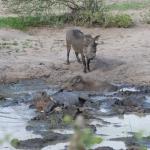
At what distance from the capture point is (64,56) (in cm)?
1338

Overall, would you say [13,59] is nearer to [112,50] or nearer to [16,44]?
[16,44]

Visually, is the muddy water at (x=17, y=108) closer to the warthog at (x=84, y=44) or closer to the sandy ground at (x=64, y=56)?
the sandy ground at (x=64, y=56)

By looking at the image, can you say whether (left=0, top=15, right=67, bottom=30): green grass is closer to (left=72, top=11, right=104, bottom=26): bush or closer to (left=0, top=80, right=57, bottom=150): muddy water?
(left=72, top=11, right=104, bottom=26): bush

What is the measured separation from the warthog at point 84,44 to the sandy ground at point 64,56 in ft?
1.10

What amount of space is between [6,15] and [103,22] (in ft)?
11.1

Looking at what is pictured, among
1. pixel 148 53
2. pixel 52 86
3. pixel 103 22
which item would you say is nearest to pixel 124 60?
pixel 148 53

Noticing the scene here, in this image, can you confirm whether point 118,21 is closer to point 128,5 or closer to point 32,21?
point 32,21

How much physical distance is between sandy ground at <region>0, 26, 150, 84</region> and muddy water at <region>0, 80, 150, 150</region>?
1.86 feet

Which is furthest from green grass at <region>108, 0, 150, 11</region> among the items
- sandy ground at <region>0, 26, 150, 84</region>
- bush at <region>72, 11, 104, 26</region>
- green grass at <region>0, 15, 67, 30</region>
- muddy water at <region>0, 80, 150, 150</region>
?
muddy water at <region>0, 80, 150, 150</region>

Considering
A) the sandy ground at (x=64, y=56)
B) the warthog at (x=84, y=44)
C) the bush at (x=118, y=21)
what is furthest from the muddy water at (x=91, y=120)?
the bush at (x=118, y=21)

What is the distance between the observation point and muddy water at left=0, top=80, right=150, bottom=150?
24.2 ft

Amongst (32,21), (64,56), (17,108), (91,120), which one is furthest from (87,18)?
(91,120)

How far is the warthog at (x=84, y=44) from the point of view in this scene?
1179cm

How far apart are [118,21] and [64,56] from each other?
314cm
